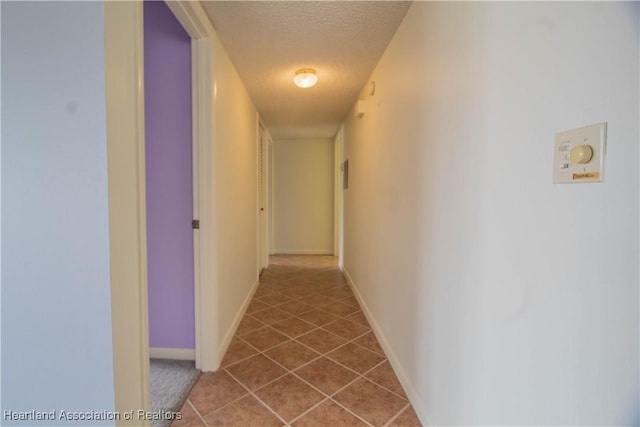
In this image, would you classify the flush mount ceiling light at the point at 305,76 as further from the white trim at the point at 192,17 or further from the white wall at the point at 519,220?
the white wall at the point at 519,220

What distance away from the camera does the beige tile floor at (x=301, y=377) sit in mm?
1457

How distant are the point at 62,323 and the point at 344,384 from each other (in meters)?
1.42

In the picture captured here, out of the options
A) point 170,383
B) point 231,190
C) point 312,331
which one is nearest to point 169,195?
point 231,190

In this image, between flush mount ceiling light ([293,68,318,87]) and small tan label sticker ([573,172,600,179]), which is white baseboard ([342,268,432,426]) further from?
flush mount ceiling light ([293,68,318,87])

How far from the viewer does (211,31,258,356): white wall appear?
6.30ft

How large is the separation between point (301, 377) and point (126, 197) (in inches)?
57.0

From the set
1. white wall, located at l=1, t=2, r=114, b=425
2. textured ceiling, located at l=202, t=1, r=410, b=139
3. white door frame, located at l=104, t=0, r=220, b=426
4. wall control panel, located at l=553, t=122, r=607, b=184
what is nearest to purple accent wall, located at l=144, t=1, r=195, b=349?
textured ceiling, located at l=202, t=1, r=410, b=139

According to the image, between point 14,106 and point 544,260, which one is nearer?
point 544,260

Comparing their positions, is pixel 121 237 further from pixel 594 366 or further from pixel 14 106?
pixel 594 366

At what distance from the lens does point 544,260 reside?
73 cm

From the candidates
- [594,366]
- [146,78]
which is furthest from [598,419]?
[146,78]

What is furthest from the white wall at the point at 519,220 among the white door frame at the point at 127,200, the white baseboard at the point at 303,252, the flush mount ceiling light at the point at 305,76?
the white baseboard at the point at 303,252

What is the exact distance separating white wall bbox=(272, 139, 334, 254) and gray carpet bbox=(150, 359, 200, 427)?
13.0 ft

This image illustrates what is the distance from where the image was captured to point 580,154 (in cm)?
63
